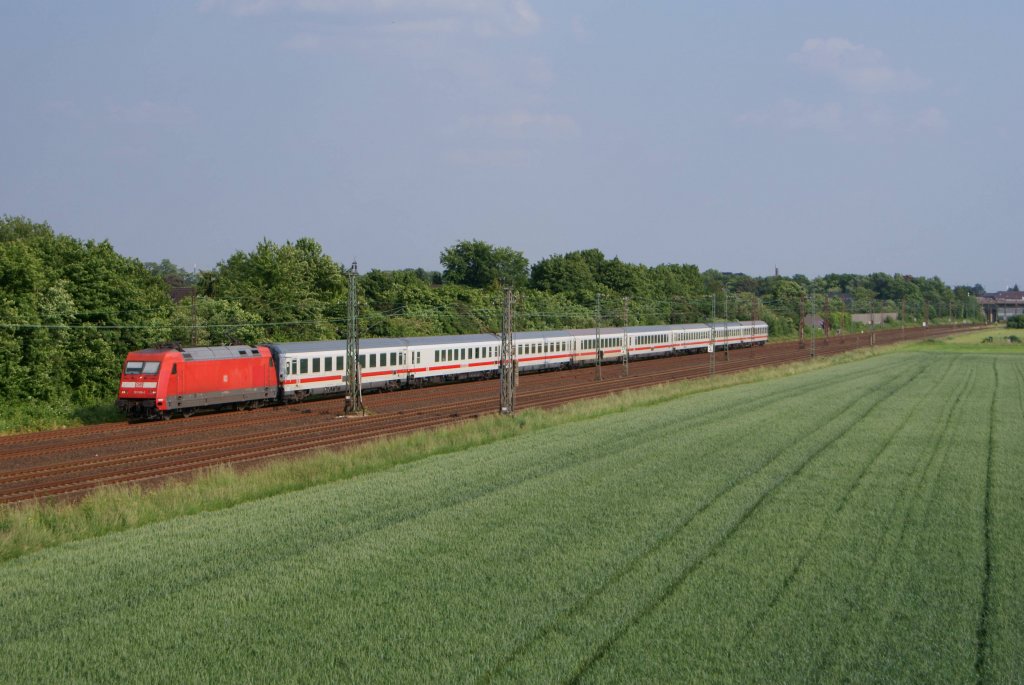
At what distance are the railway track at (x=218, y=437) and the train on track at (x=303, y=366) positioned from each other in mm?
959

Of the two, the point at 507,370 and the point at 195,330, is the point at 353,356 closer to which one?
the point at 507,370

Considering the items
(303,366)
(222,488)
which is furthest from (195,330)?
(222,488)

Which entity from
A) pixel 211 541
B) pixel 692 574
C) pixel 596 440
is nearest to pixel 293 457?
pixel 596 440

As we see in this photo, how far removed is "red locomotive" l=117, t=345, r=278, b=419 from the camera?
40312 mm

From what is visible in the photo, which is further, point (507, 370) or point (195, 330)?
point (195, 330)

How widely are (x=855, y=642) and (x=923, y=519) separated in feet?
27.5

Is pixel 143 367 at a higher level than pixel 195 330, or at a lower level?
lower

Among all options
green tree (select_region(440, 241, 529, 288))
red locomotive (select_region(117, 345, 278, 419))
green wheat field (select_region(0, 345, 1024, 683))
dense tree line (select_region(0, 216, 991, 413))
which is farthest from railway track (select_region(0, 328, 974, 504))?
green tree (select_region(440, 241, 529, 288))

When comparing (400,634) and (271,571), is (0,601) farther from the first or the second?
(400,634)

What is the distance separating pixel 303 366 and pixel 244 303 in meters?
23.6

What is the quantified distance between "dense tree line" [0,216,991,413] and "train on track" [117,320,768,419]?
182 inches

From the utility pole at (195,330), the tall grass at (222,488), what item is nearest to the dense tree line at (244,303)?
the utility pole at (195,330)

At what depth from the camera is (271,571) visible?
15695 mm

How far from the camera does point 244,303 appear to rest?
70000mm
